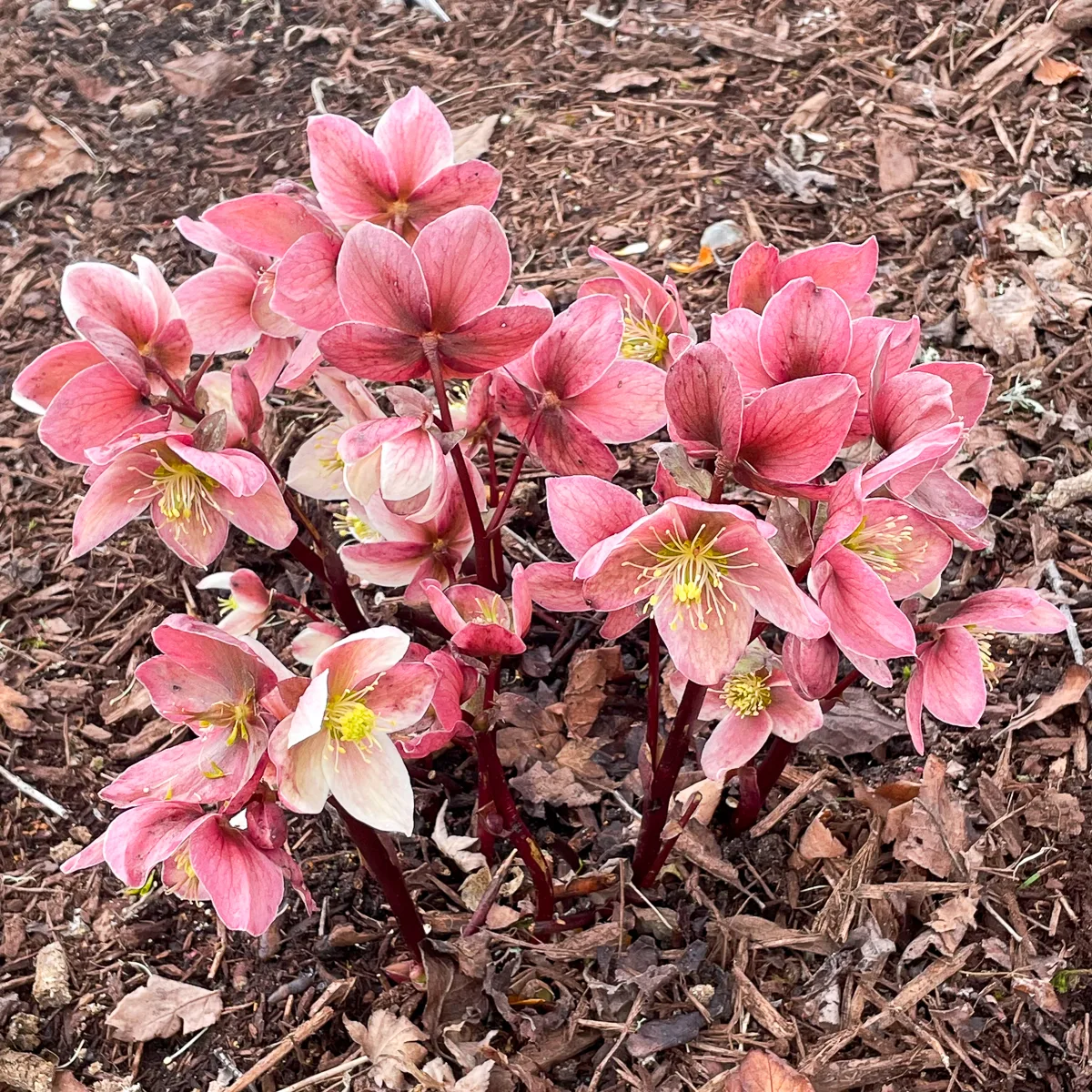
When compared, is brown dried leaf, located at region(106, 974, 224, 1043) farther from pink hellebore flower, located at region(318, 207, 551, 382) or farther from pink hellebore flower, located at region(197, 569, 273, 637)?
pink hellebore flower, located at region(318, 207, 551, 382)

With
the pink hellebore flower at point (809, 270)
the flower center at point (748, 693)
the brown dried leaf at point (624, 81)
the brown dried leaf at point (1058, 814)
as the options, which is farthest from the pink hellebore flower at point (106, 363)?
the brown dried leaf at point (624, 81)

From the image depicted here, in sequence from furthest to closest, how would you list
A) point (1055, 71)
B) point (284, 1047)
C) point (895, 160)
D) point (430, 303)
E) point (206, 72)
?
point (206, 72) < point (1055, 71) < point (895, 160) < point (284, 1047) < point (430, 303)

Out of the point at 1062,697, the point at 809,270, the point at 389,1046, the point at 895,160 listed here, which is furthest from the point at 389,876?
the point at 895,160

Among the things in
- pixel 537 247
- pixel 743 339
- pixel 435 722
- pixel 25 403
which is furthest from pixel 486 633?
pixel 537 247

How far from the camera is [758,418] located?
98 cm

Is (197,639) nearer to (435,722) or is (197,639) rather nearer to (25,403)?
→ (435,722)

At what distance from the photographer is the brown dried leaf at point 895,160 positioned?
2.58m

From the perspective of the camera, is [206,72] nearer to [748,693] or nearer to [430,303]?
[430,303]

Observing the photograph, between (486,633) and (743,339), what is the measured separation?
0.40 meters

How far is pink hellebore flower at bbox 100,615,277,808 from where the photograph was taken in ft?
3.39

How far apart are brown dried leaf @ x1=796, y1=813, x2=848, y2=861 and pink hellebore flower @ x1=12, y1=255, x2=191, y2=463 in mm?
1120

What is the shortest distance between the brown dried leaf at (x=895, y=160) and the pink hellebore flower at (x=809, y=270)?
1528 mm

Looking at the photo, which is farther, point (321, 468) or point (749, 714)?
point (321, 468)

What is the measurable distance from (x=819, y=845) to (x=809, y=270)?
89cm
